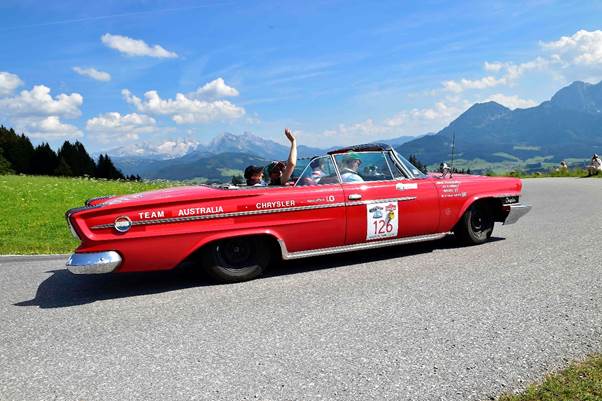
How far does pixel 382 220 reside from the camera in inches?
235

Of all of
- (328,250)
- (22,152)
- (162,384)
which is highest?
(22,152)

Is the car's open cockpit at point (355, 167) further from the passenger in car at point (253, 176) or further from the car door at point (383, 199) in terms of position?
the passenger in car at point (253, 176)

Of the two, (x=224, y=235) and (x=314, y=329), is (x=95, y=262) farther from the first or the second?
(x=314, y=329)

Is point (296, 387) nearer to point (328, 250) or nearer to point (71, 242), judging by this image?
point (328, 250)

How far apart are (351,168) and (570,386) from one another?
3915mm

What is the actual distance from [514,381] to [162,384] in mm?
2301

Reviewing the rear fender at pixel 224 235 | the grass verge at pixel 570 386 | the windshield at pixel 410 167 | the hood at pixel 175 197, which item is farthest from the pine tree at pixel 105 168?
the grass verge at pixel 570 386

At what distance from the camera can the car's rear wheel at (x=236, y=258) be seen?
529 centimetres

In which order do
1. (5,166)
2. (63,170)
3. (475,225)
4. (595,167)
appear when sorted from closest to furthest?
(475,225) < (595,167) < (5,166) < (63,170)

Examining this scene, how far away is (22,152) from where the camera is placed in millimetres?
69688

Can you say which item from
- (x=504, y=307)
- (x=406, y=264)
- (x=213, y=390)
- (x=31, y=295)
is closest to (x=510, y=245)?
(x=406, y=264)

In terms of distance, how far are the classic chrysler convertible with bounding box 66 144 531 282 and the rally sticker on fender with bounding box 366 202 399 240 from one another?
0.04 ft

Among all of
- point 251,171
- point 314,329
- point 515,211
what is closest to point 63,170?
point 251,171

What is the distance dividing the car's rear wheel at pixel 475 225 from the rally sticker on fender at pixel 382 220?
1420mm
